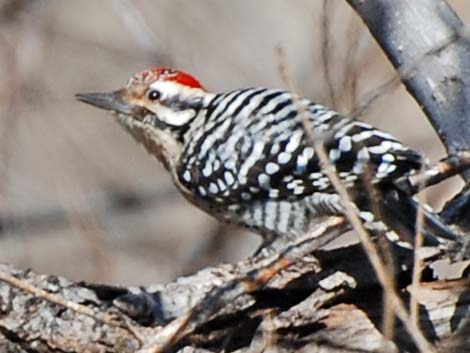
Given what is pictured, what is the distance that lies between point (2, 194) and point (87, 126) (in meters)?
1.50

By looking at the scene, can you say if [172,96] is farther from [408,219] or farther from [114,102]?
[408,219]

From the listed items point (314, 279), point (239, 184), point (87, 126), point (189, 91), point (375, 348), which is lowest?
point (375, 348)

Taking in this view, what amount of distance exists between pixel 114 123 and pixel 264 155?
2.65 m

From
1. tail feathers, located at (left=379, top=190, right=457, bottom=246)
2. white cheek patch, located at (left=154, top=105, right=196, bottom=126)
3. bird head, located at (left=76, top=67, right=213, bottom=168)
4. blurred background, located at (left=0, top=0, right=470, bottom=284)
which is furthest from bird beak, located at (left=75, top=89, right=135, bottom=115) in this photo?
tail feathers, located at (left=379, top=190, right=457, bottom=246)

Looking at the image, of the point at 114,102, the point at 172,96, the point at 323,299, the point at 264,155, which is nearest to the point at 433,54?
the point at 264,155

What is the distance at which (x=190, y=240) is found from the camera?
7.08m

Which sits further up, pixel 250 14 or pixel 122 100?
pixel 250 14

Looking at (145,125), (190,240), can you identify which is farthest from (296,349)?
(190,240)

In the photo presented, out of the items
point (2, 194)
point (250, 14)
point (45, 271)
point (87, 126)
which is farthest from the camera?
point (250, 14)

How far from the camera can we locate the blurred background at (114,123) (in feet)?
19.8

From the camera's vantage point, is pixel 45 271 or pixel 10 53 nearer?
pixel 10 53

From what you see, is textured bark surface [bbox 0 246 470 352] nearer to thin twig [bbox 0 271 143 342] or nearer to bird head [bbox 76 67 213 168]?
thin twig [bbox 0 271 143 342]

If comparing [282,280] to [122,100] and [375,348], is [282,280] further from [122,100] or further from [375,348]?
[122,100]

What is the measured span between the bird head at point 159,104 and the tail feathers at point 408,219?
3.66 ft
